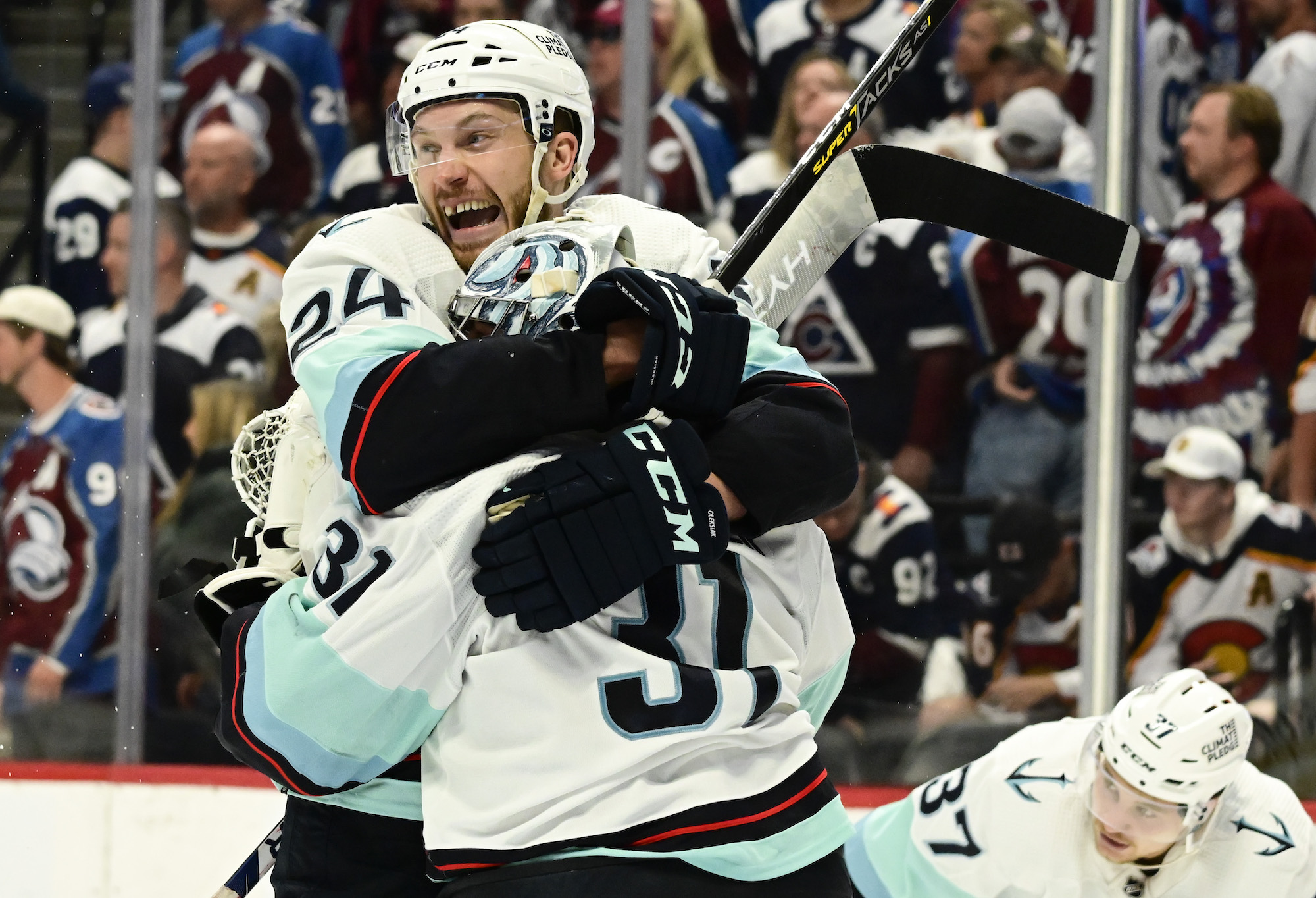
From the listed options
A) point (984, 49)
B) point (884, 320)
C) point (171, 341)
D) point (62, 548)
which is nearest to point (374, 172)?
point (171, 341)

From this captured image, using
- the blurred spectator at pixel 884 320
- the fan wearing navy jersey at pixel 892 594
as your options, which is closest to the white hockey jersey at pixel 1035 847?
the fan wearing navy jersey at pixel 892 594

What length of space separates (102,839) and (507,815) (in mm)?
2371

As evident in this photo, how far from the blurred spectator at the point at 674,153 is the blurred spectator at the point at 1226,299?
0.97 m

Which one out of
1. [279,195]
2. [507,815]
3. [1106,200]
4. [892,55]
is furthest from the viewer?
[279,195]

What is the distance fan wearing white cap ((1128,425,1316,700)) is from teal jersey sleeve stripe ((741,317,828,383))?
7.30 ft

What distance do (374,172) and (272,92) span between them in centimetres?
32

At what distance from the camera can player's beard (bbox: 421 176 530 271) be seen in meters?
1.25

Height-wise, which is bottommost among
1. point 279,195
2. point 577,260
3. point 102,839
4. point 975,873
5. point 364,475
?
point 102,839

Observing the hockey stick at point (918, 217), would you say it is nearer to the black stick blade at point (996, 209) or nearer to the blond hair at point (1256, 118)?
the black stick blade at point (996, 209)

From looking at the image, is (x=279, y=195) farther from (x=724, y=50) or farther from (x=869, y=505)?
(x=869, y=505)

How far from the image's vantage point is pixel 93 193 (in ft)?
11.6

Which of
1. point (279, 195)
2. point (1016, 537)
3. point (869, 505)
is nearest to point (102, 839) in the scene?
point (279, 195)

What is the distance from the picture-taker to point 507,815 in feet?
3.32

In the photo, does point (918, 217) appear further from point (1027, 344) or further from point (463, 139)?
point (1027, 344)
